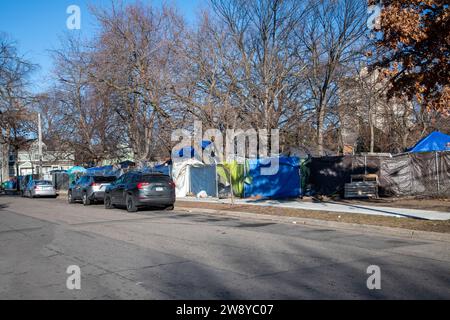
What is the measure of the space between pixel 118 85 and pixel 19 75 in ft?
55.8

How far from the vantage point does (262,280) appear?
725cm

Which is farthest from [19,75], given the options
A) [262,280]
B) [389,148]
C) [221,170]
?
[262,280]

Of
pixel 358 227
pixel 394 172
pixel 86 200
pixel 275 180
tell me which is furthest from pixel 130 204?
pixel 394 172

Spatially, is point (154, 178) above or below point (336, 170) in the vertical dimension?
below

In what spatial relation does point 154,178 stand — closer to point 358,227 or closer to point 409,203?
point 358,227

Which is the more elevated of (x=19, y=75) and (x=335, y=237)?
(x=19, y=75)

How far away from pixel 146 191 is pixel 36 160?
5736cm

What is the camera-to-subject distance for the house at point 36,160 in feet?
180

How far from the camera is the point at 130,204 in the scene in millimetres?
20109

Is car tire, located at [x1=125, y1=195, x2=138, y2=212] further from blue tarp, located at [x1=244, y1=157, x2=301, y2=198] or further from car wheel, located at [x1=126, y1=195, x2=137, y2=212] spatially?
blue tarp, located at [x1=244, y1=157, x2=301, y2=198]

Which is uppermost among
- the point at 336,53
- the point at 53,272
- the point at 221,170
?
the point at 336,53

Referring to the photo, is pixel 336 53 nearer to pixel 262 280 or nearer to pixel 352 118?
pixel 352 118
